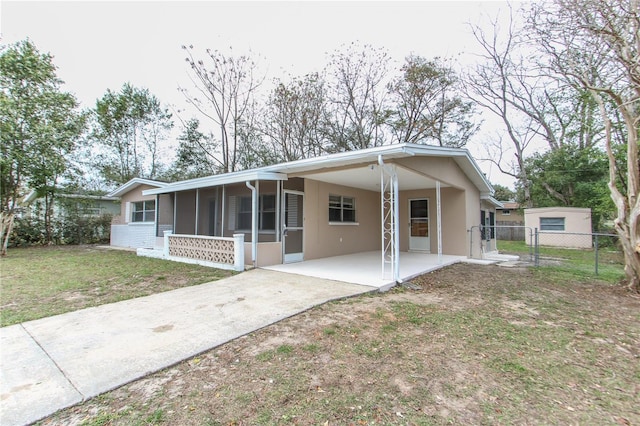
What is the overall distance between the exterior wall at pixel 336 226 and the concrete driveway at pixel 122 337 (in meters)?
3.30

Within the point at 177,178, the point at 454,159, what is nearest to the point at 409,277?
the point at 454,159

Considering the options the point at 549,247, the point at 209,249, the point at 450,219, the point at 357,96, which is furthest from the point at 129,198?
the point at 549,247

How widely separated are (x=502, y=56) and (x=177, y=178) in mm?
21294

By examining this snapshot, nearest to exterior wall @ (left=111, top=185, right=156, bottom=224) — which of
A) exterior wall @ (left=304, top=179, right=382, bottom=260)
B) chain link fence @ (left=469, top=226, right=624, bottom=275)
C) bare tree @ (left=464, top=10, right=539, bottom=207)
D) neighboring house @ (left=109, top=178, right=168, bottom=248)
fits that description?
neighboring house @ (left=109, top=178, right=168, bottom=248)

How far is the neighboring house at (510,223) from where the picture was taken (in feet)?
66.6

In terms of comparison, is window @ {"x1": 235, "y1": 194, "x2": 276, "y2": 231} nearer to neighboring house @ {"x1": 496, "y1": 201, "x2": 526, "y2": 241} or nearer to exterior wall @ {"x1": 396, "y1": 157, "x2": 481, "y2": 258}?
exterior wall @ {"x1": 396, "y1": 157, "x2": 481, "y2": 258}

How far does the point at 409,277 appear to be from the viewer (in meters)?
6.23

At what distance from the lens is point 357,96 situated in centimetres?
1569

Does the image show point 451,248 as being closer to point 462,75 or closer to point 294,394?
point 294,394

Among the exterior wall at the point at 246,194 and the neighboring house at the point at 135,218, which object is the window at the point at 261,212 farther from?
the neighboring house at the point at 135,218

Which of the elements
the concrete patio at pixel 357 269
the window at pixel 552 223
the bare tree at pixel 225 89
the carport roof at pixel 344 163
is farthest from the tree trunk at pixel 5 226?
the window at pixel 552 223

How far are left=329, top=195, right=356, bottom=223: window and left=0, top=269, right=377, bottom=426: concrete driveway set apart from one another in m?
4.14

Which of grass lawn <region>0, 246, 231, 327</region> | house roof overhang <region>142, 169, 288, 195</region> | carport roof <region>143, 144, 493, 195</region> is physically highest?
carport roof <region>143, 144, 493, 195</region>

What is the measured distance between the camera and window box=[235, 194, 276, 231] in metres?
8.48
